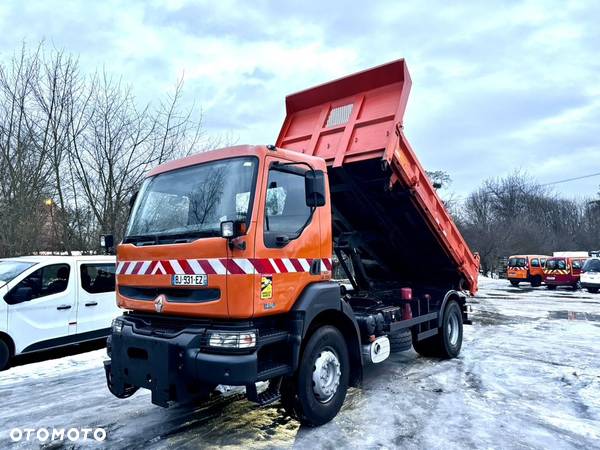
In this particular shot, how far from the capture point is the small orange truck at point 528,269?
26.5 meters

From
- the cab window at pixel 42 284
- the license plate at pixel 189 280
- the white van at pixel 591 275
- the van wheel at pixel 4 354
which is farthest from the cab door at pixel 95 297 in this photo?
the white van at pixel 591 275

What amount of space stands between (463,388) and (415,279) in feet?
7.89

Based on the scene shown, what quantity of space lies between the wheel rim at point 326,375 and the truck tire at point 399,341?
4.85 feet

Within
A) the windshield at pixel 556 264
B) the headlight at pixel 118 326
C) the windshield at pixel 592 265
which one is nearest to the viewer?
the headlight at pixel 118 326

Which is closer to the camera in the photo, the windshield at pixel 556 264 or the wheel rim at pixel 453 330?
the wheel rim at pixel 453 330

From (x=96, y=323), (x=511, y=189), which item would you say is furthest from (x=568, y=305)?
(x=511, y=189)

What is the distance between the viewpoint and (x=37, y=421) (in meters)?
4.48

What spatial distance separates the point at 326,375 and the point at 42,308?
5.02 metres

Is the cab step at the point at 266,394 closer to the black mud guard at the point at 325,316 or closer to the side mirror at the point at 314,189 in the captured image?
the black mud guard at the point at 325,316

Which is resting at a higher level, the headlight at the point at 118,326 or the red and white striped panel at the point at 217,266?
the red and white striped panel at the point at 217,266

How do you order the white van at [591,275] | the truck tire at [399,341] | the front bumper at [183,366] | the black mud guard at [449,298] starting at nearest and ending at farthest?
the front bumper at [183,366] → the truck tire at [399,341] → the black mud guard at [449,298] → the white van at [591,275]

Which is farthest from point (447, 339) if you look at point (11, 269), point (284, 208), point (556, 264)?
point (556, 264)

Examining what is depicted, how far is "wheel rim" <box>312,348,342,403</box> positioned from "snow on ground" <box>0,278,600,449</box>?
30 cm

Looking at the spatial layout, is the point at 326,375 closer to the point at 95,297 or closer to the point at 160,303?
the point at 160,303
